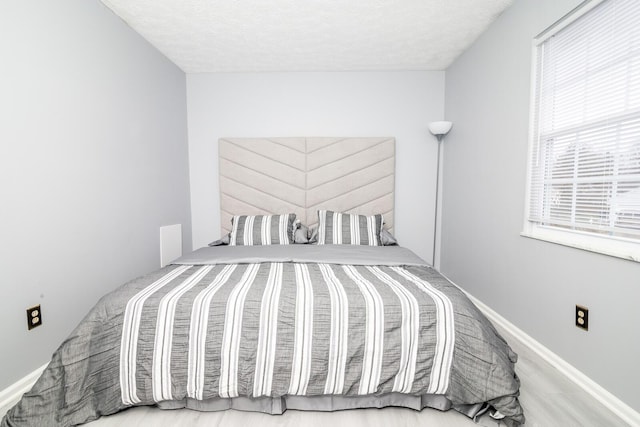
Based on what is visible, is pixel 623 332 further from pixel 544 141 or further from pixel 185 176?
pixel 185 176

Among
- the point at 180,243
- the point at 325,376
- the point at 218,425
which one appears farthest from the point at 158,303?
the point at 180,243

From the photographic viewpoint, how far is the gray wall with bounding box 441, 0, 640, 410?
138 centimetres

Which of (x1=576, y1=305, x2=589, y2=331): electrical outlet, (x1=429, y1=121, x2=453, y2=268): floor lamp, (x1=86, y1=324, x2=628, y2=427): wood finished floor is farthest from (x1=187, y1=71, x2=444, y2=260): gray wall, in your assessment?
(x1=86, y1=324, x2=628, y2=427): wood finished floor

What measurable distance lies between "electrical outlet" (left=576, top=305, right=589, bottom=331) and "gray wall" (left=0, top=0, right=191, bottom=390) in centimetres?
306

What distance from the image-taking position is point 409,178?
3.28m

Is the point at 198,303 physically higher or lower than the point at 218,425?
higher

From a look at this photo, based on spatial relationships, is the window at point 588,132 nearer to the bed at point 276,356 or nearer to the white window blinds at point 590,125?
the white window blinds at point 590,125

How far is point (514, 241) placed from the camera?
2.08 metres

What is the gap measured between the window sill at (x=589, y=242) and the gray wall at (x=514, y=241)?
41mm

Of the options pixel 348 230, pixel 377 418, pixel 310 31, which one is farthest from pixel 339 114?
pixel 377 418

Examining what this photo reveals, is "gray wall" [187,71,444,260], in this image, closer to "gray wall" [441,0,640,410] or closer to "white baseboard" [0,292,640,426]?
"gray wall" [441,0,640,410]

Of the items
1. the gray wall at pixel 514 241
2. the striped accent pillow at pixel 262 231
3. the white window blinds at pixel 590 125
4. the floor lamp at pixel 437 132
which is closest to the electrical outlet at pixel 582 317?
the gray wall at pixel 514 241

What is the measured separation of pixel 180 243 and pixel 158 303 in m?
1.96

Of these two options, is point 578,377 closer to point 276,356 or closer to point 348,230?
point 276,356
